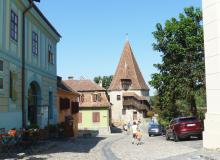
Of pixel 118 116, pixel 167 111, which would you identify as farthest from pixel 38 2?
pixel 118 116

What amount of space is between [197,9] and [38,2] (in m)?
17.7

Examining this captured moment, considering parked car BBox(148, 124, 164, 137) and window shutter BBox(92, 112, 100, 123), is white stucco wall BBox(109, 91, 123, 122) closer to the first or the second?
window shutter BBox(92, 112, 100, 123)

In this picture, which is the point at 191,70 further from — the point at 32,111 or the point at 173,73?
the point at 32,111

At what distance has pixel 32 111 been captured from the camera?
2348 cm

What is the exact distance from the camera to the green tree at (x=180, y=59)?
35188 millimetres

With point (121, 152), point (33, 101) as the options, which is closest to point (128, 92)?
point (33, 101)

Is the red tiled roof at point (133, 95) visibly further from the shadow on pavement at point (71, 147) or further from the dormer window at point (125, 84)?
the shadow on pavement at point (71, 147)

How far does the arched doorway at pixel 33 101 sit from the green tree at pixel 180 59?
15117 mm

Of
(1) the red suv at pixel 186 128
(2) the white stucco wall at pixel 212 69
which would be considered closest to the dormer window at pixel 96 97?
(1) the red suv at pixel 186 128

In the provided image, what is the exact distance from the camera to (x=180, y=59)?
36500 millimetres

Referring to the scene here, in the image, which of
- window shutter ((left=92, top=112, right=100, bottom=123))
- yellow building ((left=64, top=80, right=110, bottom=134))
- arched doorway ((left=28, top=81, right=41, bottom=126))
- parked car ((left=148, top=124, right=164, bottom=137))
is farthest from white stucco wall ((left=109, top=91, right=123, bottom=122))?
arched doorway ((left=28, top=81, right=41, bottom=126))

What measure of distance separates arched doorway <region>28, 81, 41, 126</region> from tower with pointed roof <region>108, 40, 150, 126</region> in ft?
205

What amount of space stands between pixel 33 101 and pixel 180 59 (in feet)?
56.6

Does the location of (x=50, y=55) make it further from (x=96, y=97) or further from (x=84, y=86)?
(x=84, y=86)
